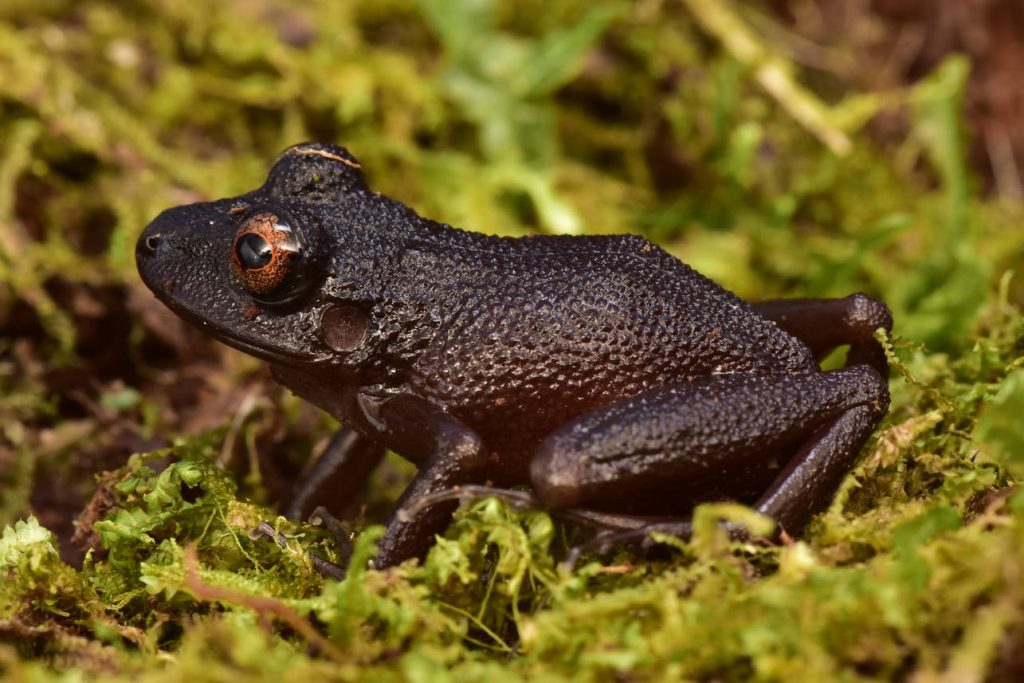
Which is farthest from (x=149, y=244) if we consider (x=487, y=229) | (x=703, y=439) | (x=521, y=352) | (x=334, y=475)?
(x=487, y=229)

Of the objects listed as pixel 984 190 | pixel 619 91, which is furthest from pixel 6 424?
pixel 984 190

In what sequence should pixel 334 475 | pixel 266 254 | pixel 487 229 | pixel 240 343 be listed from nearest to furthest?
pixel 266 254
pixel 240 343
pixel 334 475
pixel 487 229

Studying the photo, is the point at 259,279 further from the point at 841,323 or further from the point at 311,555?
the point at 841,323

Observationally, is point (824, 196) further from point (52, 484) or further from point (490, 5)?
point (52, 484)

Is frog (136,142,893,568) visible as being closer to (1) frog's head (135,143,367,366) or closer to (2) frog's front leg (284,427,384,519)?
(1) frog's head (135,143,367,366)

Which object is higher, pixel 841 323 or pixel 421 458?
pixel 841 323

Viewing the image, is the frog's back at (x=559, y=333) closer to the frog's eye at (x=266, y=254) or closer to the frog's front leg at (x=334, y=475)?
the frog's eye at (x=266, y=254)

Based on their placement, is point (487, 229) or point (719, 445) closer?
point (719, 445)
